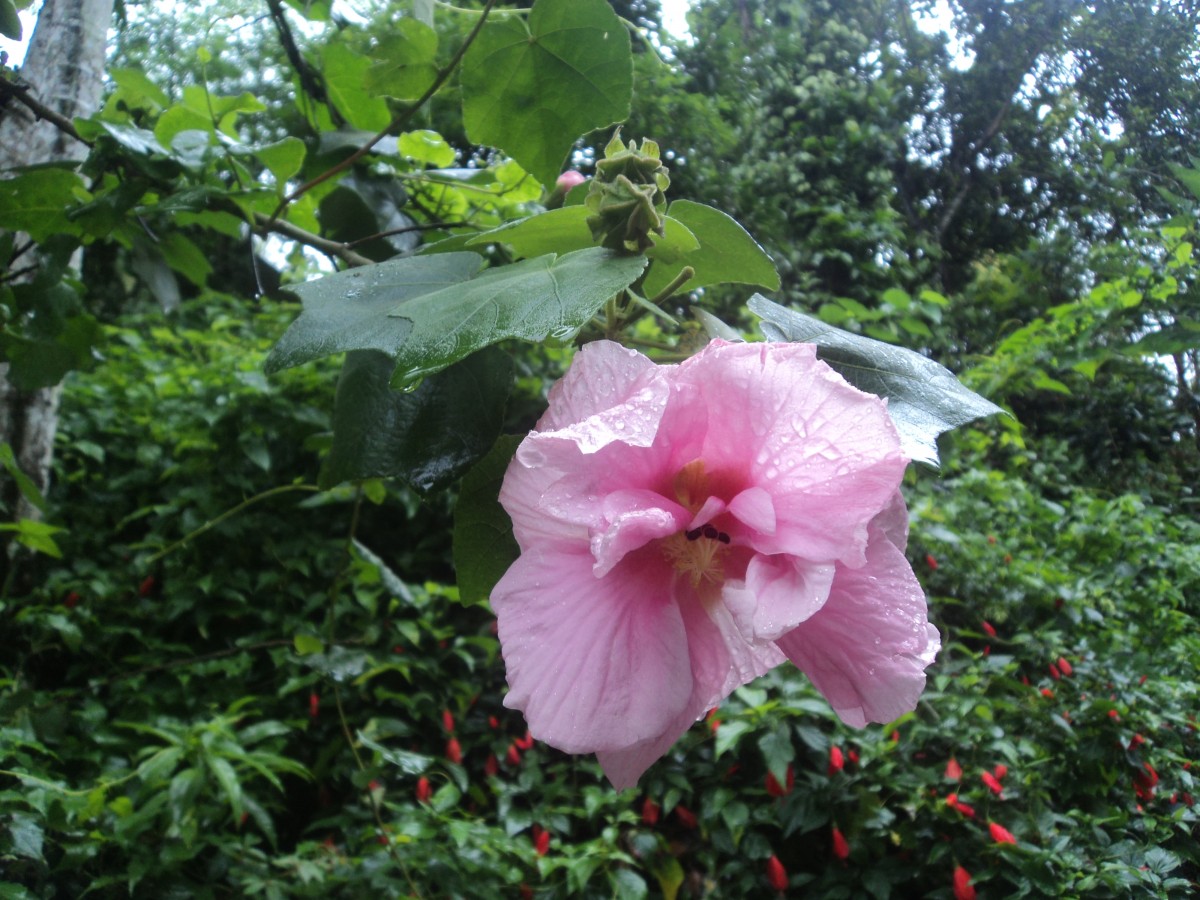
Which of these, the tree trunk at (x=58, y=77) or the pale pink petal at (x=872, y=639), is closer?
the pale pink petal at (x=872, y=639)

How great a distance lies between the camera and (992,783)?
1.26 m

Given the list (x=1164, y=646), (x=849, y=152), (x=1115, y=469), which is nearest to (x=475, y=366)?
(x=1164, y=646)

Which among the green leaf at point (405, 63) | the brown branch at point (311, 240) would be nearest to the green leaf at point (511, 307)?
the brown branch at point (311, 240)

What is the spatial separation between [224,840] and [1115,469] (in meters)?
1.99

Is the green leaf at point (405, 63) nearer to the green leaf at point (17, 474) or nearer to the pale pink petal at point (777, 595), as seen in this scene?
the green leaf at point (17, 474)

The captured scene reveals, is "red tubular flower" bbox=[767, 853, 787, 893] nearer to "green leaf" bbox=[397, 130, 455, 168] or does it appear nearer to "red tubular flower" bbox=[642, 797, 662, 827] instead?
"red tubular flower" bbox=[642, 797, 662, 827]

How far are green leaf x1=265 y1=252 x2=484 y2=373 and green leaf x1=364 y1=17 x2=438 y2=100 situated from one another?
1.14 feet

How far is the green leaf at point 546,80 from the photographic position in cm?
49

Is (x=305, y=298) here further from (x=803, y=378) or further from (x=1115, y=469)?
(x=1115, y=469)

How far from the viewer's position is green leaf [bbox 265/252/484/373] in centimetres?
32

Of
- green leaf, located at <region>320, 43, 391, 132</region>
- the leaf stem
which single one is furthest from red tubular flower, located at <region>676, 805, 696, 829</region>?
green leaf, located at <region>320, 43, 391, 132</region>

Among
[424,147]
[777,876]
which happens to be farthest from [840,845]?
[424,147]

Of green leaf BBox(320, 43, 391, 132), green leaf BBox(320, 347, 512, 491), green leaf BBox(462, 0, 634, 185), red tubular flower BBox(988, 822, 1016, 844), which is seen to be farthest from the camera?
red tubular flower BBox(988, 822, 1016, 844)

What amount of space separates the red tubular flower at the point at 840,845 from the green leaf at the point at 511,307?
1233mm
